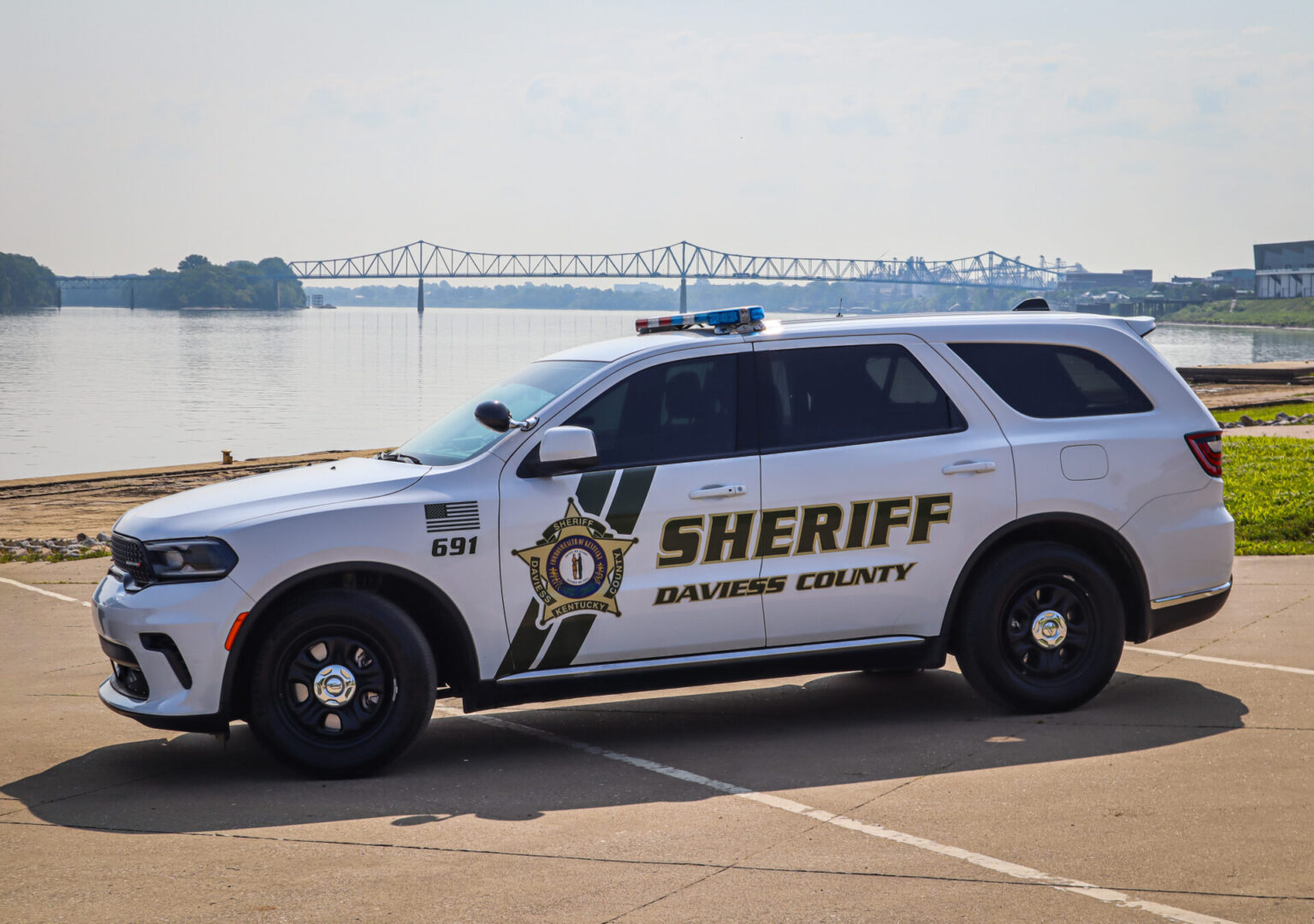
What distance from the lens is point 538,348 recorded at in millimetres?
123250

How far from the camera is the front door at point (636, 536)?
572cm

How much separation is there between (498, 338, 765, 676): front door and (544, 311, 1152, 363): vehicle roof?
0.21m

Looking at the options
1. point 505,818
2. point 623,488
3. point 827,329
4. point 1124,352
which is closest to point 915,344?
point 827,329

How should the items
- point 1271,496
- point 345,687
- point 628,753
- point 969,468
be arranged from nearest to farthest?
1. point 345,687
2. point 628,753
3. point 969,468
4. point 1271,496

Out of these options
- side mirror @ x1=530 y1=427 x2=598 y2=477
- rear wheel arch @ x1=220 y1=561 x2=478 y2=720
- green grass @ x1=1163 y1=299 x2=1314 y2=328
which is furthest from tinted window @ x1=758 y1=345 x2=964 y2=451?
green grass @ x1=1163 y1=299 x2=1314 y2=328

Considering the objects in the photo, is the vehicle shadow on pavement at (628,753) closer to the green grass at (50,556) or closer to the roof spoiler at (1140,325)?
the roof spoiler at (1140,325)

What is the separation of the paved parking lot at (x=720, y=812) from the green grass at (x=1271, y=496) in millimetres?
4103

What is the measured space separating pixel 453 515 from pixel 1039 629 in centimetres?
276

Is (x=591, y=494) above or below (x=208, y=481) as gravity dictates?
above

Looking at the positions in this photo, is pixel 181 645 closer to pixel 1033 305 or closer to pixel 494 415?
pixel 494 415

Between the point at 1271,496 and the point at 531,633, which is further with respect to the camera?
the point at 1271,496

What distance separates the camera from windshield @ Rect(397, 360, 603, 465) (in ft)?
19.7

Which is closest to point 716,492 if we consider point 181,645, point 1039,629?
point 1039,629

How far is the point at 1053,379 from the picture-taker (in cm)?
655
